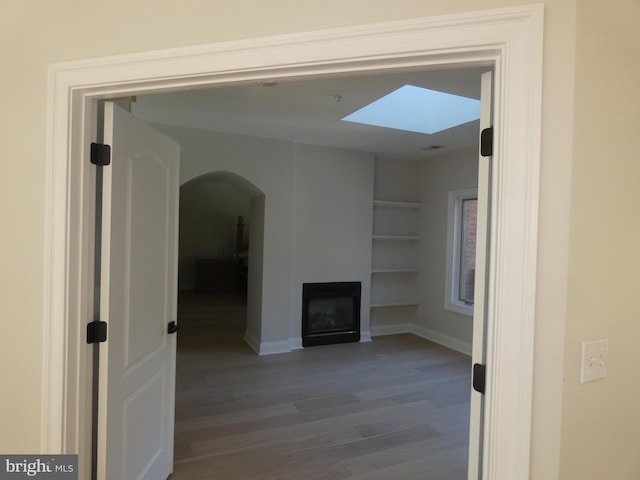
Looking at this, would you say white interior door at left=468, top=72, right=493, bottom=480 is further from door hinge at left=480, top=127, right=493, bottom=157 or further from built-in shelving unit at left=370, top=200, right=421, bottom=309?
built-in shelving unit at left=370, top=200, right=421, bottom=309

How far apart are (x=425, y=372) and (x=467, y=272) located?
1602 millimetres

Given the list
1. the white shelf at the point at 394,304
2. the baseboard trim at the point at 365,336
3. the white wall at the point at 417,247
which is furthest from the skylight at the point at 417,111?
Result: the baseboard trim at the point at 365,336

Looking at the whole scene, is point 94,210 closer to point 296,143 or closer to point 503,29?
point 503,29

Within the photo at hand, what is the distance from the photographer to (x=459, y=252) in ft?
15.2

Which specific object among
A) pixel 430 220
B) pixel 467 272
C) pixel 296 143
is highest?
pixel 296 143

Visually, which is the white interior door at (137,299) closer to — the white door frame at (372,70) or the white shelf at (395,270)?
the white door frame at (372,70)

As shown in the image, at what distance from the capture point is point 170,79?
1140 mm

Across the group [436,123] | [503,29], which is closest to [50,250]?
[503,29]

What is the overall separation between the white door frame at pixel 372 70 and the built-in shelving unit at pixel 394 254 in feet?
13.0

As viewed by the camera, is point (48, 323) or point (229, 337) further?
point (229, 337)

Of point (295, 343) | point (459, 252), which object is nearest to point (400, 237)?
point (459, 252)

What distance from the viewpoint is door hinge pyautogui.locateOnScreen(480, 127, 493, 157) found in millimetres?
1000

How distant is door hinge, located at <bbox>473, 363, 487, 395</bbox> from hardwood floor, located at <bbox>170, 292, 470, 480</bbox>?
150 cm

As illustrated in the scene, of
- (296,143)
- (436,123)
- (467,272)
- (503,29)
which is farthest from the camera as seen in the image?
(467,272)
